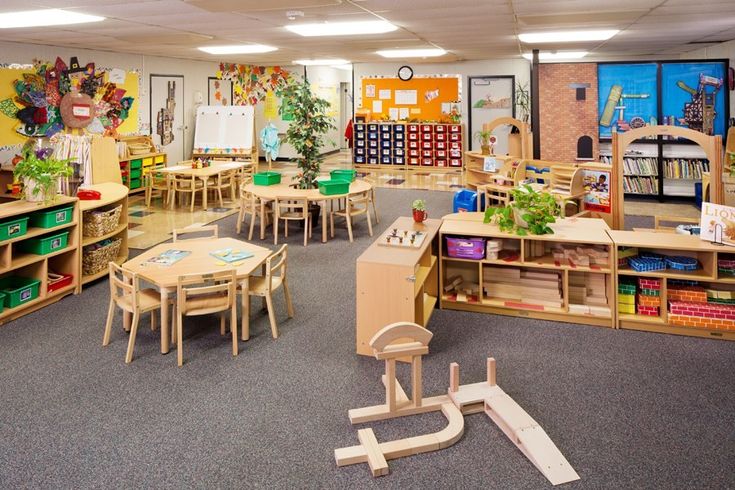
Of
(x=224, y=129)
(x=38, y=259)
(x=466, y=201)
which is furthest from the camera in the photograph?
(x=224, y=129)

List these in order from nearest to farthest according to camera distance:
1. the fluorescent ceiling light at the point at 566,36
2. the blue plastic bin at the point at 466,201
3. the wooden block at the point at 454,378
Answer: the wooden block at the point at 454,378
the blue plastic bin at the point at 466,201
the fluorescent ceiling light at the point at 566,36

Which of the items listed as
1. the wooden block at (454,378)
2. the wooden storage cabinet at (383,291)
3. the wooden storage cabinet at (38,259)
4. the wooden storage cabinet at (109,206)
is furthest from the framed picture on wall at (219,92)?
the wooden block at (454,378)

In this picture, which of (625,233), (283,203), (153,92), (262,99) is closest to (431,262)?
(625,233)

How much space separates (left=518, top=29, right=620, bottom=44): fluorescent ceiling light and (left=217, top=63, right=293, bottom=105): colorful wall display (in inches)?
292

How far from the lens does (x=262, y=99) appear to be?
15883 mm

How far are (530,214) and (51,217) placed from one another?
4.44 meters

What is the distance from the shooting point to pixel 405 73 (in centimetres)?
1480

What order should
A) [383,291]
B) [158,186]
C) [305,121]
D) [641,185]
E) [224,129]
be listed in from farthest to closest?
[224,129] → [641,185] → [158,186] → [305,121] → [383,291]

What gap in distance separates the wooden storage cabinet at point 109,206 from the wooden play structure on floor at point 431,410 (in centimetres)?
382

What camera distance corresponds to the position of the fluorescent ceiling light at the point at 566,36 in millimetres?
8133

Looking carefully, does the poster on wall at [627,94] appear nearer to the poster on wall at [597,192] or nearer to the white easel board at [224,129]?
the poster on wall at [597,192]

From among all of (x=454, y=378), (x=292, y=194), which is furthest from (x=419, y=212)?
(x=292, y=194)

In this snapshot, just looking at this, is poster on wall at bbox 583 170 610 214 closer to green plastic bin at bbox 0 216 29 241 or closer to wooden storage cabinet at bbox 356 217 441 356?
wooden storage cabinet at bbox 356 217 441 356

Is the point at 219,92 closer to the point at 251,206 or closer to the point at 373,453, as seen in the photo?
the point at 251,206
